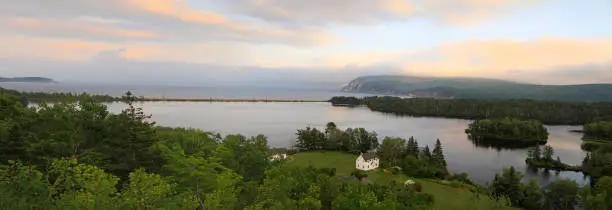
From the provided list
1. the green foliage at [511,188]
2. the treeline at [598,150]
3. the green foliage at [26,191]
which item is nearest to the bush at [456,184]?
the green foliage at [511,188]

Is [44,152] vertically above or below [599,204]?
above

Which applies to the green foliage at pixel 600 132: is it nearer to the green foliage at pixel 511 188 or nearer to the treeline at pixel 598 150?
the treeline at pixel 598 150

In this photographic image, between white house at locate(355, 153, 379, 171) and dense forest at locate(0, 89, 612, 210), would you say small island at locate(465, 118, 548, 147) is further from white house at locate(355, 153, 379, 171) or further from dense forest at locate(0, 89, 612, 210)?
dense forest at locate(0, 89, 612, 210)

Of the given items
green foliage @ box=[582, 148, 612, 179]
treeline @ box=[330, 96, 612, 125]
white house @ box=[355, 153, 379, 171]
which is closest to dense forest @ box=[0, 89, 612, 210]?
white house @ box=[355, 153, 379, 171]

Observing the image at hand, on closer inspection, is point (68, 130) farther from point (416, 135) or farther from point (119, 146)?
point (416, 135)

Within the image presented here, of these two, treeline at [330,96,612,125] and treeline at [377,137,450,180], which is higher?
treeline at [330,96,612,125]

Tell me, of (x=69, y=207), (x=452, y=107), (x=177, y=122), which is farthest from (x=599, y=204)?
(x=452, y=107)

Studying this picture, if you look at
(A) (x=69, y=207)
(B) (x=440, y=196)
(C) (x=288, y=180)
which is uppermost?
(A) (x=69, y=207)

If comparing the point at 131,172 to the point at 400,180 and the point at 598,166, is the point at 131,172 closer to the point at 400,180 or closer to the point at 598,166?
the point at 400,180
